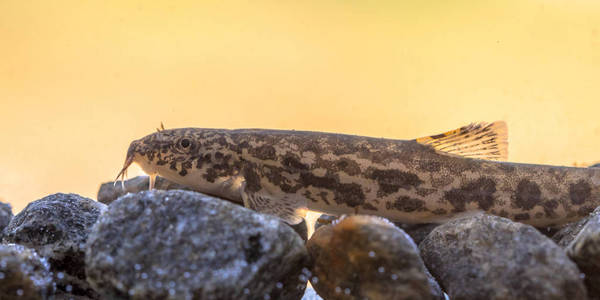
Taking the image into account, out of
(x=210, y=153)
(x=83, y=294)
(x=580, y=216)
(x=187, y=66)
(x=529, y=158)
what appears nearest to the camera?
(x=83, y=294)

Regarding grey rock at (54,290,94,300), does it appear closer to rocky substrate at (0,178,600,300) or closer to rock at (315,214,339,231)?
rocky substrate at (0,178,600,300)

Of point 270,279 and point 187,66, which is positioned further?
point 187,66

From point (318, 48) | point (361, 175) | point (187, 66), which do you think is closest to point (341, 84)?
point (318, 48)

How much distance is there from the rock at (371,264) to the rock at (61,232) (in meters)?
1.00

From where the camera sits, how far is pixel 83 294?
1499 mm

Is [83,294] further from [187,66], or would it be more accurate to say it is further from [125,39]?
[125,39]

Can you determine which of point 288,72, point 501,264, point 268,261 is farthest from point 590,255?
point 288,72

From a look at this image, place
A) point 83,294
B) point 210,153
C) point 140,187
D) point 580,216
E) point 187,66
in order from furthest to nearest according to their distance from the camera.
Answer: point 187,66 → point 140,187 → point 210,153 → point 580,216 → point 83,294

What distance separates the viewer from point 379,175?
234 cm

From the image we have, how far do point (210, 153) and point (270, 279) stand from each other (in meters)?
1.38

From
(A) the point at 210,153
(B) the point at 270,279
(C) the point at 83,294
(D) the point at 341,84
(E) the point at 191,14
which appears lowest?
(C) the point at 83,294

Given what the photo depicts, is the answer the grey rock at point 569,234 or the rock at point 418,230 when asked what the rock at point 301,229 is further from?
the grey rock at point 569,234

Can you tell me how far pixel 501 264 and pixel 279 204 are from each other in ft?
4.50

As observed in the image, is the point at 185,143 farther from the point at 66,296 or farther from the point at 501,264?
the point at 501,264
